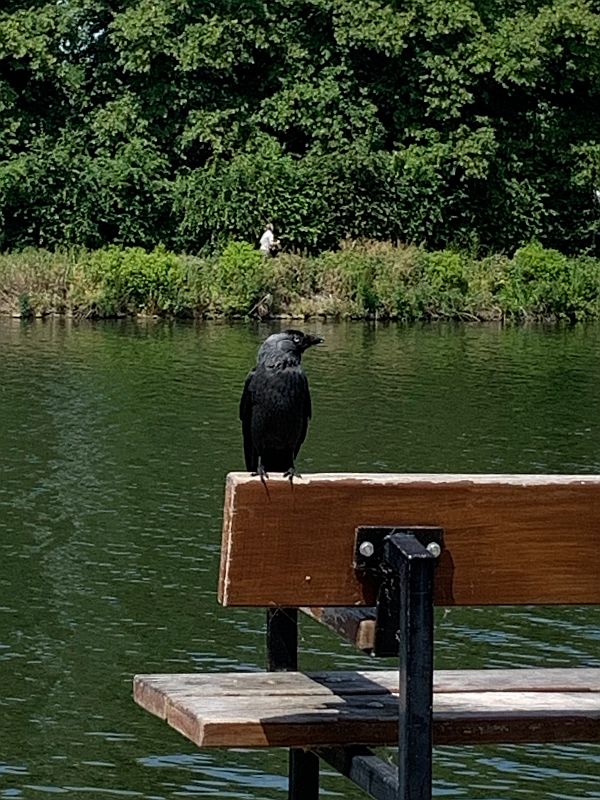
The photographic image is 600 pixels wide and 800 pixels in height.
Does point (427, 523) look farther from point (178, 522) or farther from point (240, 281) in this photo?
point (240, 281)

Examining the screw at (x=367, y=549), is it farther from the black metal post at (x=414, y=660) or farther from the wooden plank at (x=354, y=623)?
the wooden plank at (x=354, y=623)

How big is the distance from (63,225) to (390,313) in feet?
28.4

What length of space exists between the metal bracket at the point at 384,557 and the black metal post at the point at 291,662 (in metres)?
1.13

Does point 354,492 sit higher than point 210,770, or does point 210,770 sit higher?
point 354,492

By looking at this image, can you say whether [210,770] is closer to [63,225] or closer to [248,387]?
[248,387]

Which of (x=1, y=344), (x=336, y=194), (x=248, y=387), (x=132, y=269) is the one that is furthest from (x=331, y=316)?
(x=248, y=387)

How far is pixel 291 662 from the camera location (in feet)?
17.4

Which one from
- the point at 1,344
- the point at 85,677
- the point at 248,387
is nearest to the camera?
the point at 248,387

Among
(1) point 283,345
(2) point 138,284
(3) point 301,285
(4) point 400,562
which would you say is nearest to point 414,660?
(4) point 400,562

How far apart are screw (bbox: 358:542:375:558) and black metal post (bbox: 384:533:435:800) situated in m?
0.03

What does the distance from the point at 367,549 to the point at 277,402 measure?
8.36 feet

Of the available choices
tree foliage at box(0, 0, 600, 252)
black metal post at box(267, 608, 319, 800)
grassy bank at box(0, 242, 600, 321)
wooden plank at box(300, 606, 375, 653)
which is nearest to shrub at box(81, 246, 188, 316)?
grassy bank at box(0, 242, 600, 321)

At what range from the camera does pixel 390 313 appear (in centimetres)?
3622

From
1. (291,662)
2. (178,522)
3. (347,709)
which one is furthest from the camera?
(178,522)
